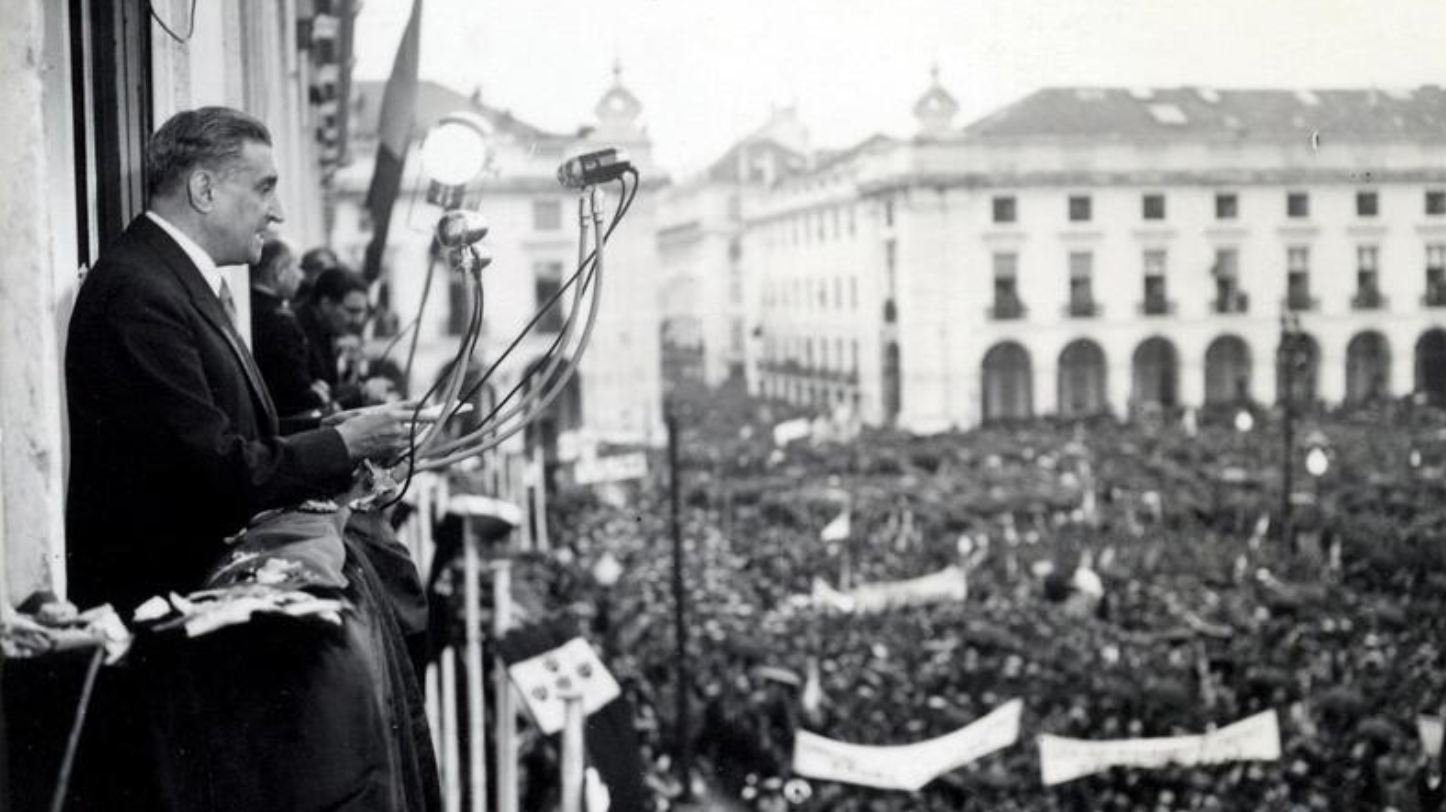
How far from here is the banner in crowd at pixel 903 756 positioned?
10602 mm

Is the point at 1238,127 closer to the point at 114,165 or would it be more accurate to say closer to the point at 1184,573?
the point at 1184,573

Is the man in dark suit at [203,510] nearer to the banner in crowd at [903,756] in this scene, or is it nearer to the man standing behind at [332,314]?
the man standing behind at [332,314]

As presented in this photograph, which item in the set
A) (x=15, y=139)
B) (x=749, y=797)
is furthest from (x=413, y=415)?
(x=749, y=797)

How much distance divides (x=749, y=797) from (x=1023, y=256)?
3297 cm

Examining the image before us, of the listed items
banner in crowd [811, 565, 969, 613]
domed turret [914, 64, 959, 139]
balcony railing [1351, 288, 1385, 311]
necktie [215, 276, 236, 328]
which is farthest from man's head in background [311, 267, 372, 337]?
balcony railing [1351, 288, 1385, 311]

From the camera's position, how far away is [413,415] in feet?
8.20

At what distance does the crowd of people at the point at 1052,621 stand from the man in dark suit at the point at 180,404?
27.8ft

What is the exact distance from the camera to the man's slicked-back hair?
94.9 inches

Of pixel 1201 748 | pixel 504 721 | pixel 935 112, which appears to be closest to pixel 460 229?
pixel 504 721

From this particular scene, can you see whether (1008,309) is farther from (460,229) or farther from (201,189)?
(201,189)

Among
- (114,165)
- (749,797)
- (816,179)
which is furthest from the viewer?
(816,179)

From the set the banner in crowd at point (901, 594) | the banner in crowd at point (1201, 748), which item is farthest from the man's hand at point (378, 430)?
the banner in crowd at point (901, 594)

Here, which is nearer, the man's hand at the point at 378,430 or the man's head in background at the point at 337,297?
the man's hand at the point at 378,430

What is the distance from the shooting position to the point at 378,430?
2512 millimetres
